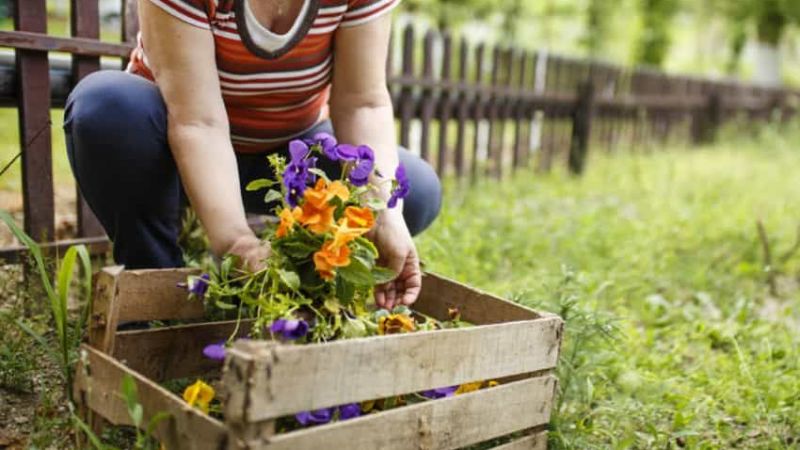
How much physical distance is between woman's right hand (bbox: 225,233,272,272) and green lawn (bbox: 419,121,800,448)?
0.83 metres

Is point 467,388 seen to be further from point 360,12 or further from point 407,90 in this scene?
point 407,90

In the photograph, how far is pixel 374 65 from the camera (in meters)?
1.94

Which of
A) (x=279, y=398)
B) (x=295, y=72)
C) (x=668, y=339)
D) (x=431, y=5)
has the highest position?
(x=431, y=5)

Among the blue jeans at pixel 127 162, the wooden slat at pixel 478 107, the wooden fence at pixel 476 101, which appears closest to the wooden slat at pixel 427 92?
the wooden fence at pixel 476 101

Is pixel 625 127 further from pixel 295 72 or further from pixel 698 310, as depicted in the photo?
pixel 295 72

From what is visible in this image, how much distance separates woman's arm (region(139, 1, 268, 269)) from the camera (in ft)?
5.13

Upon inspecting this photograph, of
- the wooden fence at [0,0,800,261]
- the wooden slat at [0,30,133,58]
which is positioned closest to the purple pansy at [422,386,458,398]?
the wooden fence at [0,0,800,261]

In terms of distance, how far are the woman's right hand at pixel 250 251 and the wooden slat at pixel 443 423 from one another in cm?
36

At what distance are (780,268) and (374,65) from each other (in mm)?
2865

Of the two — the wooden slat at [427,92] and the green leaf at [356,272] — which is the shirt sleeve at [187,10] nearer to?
the green leaf at [356,272]

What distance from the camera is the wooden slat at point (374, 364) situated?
1.14m

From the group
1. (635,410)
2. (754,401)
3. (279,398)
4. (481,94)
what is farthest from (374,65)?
(481,94)

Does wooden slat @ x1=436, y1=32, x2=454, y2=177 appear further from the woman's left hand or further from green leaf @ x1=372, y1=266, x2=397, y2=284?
green leaf @ x1=372, y1=266, x2=397, y2=284

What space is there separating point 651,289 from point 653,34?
13523 millimetres
